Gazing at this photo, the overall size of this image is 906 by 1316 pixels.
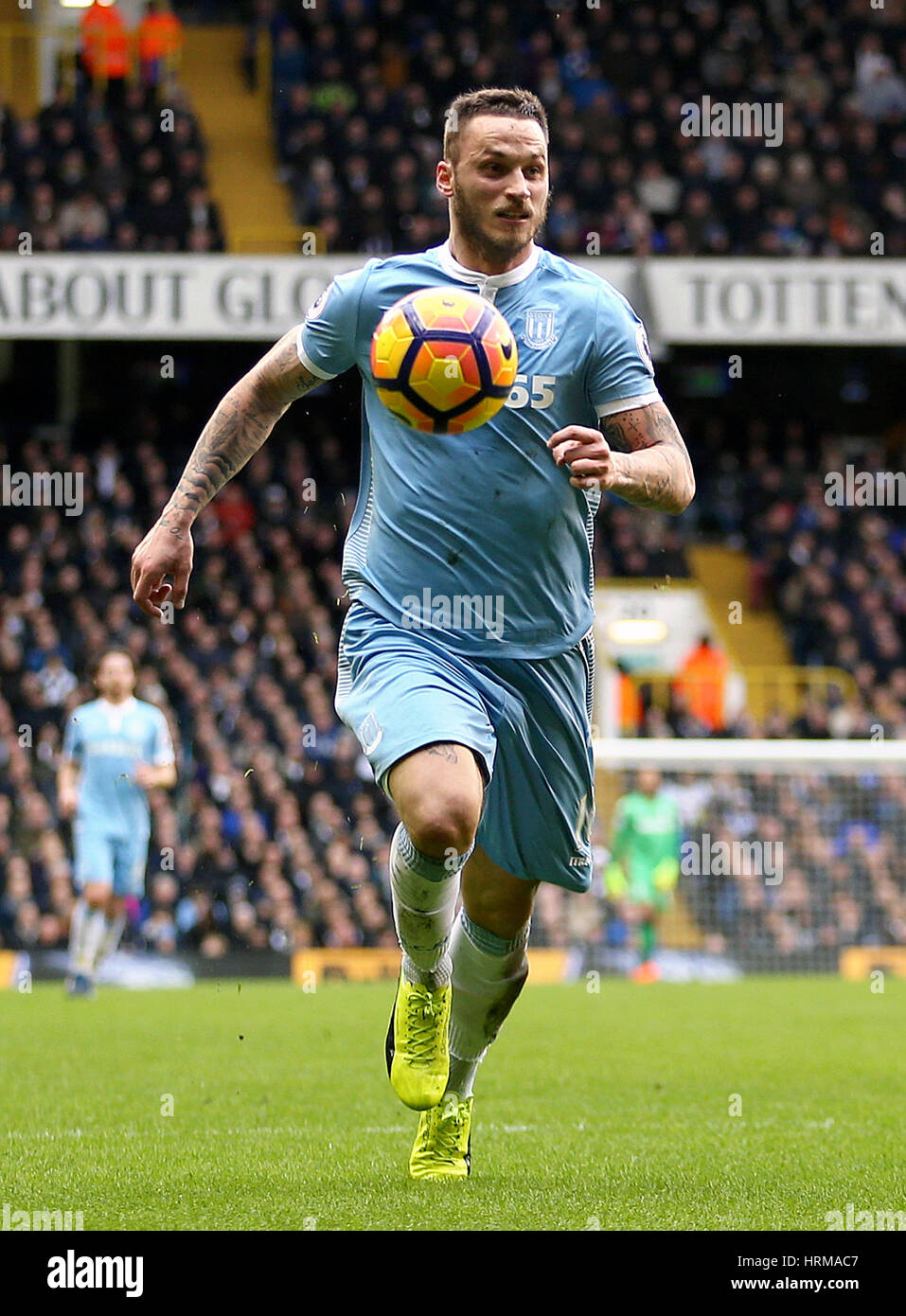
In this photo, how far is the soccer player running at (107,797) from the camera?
42.9 feet

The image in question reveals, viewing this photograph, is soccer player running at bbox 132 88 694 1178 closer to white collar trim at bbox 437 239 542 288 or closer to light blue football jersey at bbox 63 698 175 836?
white collar trim at bbox 437 239 542 288

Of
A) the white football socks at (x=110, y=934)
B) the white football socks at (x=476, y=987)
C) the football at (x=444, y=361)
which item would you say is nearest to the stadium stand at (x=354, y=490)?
the white football socks at (x=110, y=934)

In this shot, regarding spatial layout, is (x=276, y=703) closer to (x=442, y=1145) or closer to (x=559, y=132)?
(x=559, y=132)

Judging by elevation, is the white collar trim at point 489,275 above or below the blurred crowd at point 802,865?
above

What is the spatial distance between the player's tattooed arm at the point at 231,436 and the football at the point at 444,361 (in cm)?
55

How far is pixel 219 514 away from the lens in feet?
67.2

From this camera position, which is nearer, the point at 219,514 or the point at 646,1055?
the point at 646,1055

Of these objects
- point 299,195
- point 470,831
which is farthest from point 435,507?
point 299,195

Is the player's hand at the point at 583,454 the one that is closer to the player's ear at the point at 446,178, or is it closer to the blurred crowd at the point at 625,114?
the player's ear at the point at 446,178

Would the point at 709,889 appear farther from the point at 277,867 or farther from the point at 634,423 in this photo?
the point at 634,423

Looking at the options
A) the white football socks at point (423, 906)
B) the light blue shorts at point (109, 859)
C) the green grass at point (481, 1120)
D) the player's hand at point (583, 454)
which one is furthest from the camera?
the light blue shorts at point (109, 859)

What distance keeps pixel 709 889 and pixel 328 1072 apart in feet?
31.1

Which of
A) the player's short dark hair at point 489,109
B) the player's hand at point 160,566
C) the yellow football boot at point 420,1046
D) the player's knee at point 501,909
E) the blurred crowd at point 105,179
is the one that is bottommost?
the yellow football boot at point 420,1046

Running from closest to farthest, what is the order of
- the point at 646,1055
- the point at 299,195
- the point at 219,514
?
the point at 646,1055, the point at 219,514, the point at 299,195
